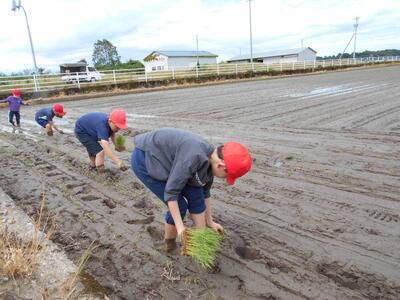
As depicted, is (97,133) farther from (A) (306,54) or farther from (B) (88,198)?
(A) (306,54)

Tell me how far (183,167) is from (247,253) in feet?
3.54

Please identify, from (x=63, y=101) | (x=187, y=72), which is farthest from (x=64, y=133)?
(x=187, y=72)

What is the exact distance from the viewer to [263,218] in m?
3.63

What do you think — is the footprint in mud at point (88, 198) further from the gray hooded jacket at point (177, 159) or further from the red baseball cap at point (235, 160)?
the red baseball cap at point (235, 160)

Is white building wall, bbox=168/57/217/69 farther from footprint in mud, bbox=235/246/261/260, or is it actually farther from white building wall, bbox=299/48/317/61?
footprint in mud, bbox=235/246/261/260

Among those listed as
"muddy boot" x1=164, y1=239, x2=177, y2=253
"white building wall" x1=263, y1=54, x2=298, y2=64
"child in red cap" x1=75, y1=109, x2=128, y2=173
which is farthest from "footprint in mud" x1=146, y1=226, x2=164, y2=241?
"white building wall" x1=263, y1=54, x2=298, y2=64

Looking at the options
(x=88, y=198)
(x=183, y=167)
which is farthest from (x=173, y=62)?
(x=183, y=167)

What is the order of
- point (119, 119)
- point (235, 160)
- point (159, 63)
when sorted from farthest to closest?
point (159, 63), point (119, 119), point (235, 160)

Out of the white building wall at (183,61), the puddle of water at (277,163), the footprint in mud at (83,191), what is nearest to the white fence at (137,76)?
the footprint in mud at (83,191)

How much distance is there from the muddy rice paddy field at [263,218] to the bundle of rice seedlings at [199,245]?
202 mm

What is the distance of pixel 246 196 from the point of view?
425 cm

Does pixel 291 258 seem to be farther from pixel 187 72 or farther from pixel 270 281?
pixel 187 72

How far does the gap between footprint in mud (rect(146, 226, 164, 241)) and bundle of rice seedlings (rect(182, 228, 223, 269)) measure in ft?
2.62

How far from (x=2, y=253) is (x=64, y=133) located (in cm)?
635
